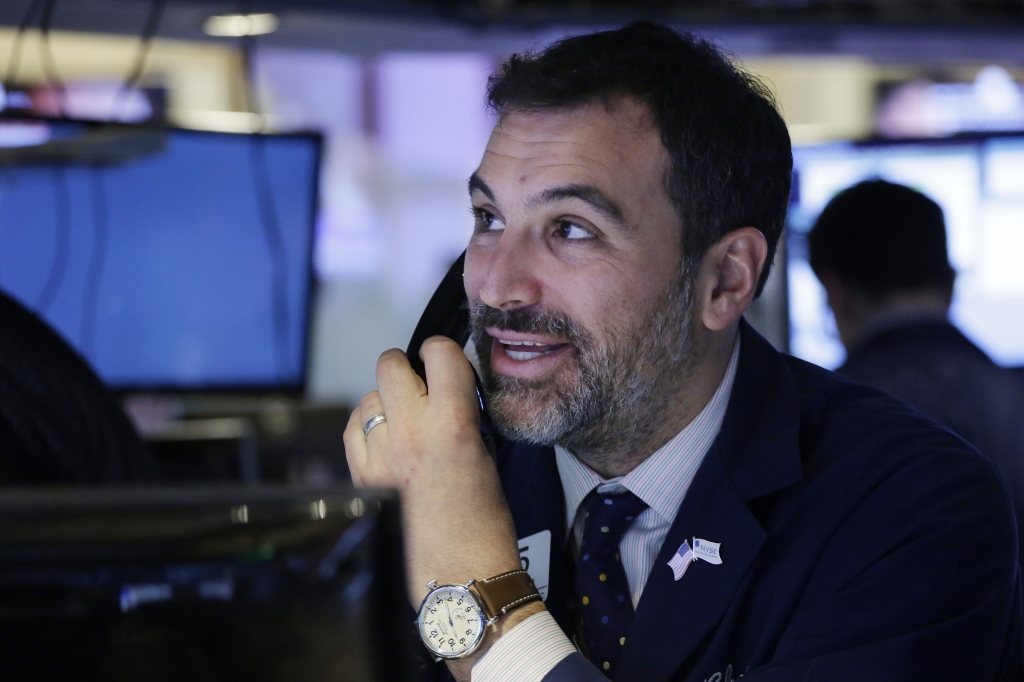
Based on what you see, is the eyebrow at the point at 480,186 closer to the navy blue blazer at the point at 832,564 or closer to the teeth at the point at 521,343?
the teeth at the point at 521,343

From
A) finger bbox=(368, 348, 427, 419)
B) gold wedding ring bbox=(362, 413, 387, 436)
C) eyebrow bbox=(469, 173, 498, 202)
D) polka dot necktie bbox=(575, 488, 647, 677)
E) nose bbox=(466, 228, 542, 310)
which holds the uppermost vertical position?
eyebrow bbox=(469, 173, 498, 202)

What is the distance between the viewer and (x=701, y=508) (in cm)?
118

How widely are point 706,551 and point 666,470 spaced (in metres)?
0.16

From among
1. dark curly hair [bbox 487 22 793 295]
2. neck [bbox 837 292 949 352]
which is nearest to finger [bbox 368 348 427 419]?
dark curly hair [bbox 487 22 793 295]

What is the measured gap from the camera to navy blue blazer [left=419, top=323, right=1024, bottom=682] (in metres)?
1.03

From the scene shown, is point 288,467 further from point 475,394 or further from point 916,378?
point 475,394

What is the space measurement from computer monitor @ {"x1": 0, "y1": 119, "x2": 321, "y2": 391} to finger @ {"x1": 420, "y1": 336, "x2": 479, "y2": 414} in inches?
60.4

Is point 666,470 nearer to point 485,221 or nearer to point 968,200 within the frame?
point 485,221

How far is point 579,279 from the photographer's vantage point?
1.26 m

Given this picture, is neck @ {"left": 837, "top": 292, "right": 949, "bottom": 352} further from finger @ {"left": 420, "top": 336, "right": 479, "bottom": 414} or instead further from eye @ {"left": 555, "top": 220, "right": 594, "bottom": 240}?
→ finger @ {"left": 420, "top": 336, "right": 479, "bottom": 414}

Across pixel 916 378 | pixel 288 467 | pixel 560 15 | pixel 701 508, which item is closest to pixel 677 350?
pixel 701 508

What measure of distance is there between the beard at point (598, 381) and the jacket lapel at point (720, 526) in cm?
10

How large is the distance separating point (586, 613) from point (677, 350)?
37 cm

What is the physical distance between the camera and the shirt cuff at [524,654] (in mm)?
959
